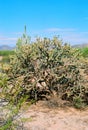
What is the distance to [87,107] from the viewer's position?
9.00m

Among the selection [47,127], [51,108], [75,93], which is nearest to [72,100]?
[75,93]

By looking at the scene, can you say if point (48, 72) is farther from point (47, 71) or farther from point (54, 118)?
point (54, 118)

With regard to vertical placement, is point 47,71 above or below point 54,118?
above

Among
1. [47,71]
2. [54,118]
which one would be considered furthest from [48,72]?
[54,118]

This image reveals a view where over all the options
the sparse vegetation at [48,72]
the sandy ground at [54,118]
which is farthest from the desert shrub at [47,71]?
the sandy ground at [54,118]

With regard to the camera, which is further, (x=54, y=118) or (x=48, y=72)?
(x=48, y=72)

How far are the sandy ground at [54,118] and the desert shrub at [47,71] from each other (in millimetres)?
527

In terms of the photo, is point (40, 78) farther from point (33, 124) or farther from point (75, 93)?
point (33, 124)

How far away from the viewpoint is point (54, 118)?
26.0 feet

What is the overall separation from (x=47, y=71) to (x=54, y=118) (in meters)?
1.63

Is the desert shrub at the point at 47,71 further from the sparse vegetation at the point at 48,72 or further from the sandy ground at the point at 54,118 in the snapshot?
the sandy ground at the point at 54,118

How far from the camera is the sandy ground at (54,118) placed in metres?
7.32

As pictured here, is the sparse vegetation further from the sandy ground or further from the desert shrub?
the sandy ground

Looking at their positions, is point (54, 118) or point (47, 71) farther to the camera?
point (47, 71)
